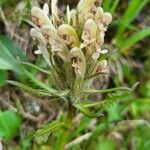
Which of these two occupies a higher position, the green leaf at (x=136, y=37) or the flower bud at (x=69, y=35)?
the flower bud at (x=69, y=35)

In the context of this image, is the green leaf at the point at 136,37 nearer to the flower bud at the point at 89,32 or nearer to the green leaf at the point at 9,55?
the green leaf at the point at 9,55

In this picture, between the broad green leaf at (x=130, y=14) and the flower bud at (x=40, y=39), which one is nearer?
the flower bud at (x=40, y=39)

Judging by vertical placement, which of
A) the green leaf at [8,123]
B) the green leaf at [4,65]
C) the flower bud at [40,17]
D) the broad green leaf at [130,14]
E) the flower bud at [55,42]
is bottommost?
the green leaf at [8,123]

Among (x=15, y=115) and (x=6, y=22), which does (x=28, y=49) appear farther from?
(x=15, y=115)

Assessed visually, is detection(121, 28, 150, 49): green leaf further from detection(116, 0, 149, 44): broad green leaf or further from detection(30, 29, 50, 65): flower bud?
detection(30, 29, 50, 65): flower bud

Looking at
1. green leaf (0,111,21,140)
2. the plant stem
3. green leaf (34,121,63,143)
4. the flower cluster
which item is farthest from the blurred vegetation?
the flower cluster

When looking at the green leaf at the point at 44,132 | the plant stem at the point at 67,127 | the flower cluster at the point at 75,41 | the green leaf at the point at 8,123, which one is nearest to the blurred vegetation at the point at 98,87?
the green leaf at the point at 8,123

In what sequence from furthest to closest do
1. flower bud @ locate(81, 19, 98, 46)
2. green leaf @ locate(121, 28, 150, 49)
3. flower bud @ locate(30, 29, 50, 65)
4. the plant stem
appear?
green leaf @ locate(121, 28, 150, 49)
the plant stem
flower bud @ locate(30, 29, 50, 65)
flower bud @ locate(81, 19, 98, 46)

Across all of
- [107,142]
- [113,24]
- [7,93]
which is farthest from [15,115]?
[113,24]
